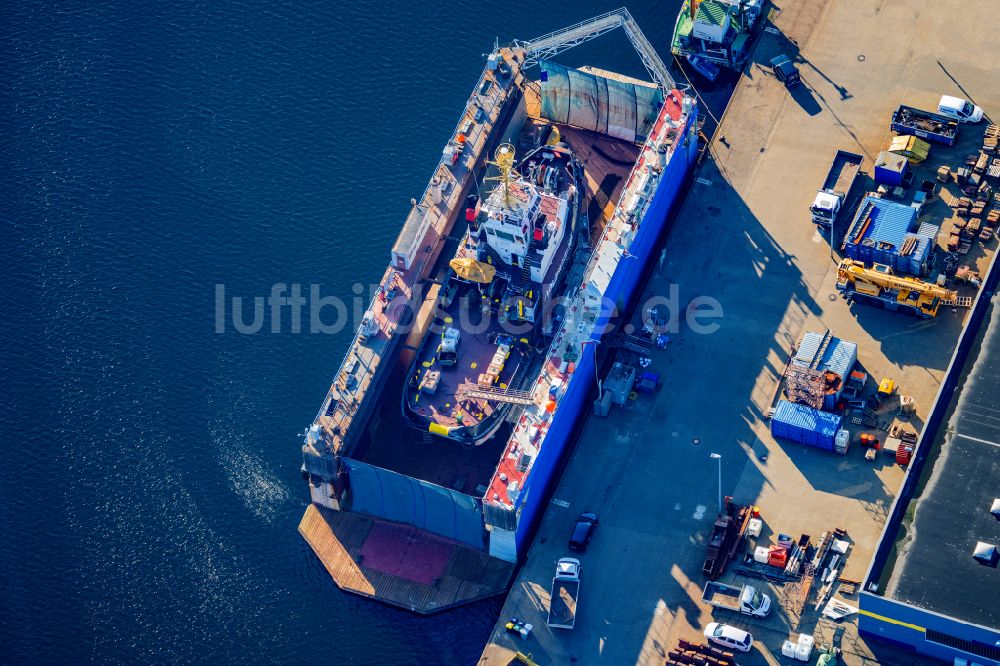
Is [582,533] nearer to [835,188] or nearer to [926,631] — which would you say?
[926,631]

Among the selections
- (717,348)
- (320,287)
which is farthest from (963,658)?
(320,287)

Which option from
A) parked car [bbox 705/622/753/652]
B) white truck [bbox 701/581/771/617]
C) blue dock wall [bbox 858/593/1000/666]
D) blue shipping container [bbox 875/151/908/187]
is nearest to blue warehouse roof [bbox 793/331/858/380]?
blue shipping container [bbox 875/151/908/187]

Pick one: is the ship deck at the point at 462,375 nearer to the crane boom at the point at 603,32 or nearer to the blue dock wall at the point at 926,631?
the crane boom at the point at 603,32

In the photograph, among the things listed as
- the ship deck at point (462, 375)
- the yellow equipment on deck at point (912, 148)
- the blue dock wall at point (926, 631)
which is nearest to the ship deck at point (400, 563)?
the ship deck at point (462, 375)

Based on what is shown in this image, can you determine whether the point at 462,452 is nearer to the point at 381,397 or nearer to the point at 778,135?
the point at 381,397

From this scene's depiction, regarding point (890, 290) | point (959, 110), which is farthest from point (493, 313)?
point (959, 110)
